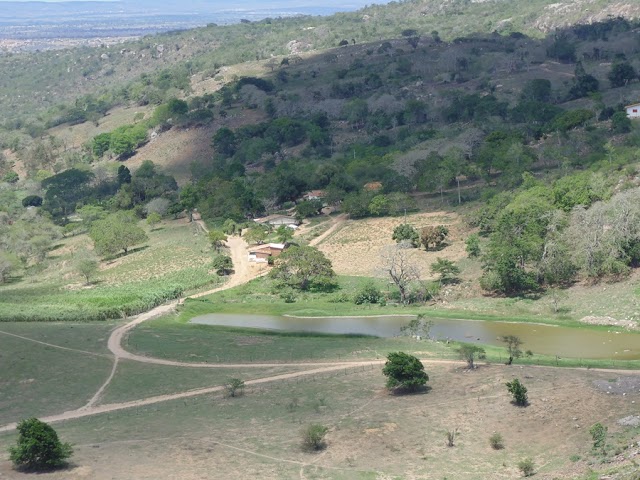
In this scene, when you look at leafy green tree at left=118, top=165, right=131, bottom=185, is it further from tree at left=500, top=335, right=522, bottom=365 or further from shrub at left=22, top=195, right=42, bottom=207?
tree at left=500, top=335, right=522, bottom=365

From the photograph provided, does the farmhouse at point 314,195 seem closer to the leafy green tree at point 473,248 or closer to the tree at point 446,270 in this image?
the leafy green tree at point 473,248

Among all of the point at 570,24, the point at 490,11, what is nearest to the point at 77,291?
the point at 570,24

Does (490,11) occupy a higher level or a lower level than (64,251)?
higher

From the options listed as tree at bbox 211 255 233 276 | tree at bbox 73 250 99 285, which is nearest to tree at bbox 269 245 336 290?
tree at bbox 211 255 233 276

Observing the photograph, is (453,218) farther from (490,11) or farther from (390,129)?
(490,11)

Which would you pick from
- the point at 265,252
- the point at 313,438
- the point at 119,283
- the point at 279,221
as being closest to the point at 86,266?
the point at 119,283

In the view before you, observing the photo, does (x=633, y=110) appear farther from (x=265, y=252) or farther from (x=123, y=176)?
(x=123, y=176)

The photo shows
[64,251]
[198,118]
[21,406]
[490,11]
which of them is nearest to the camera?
[21,406]
